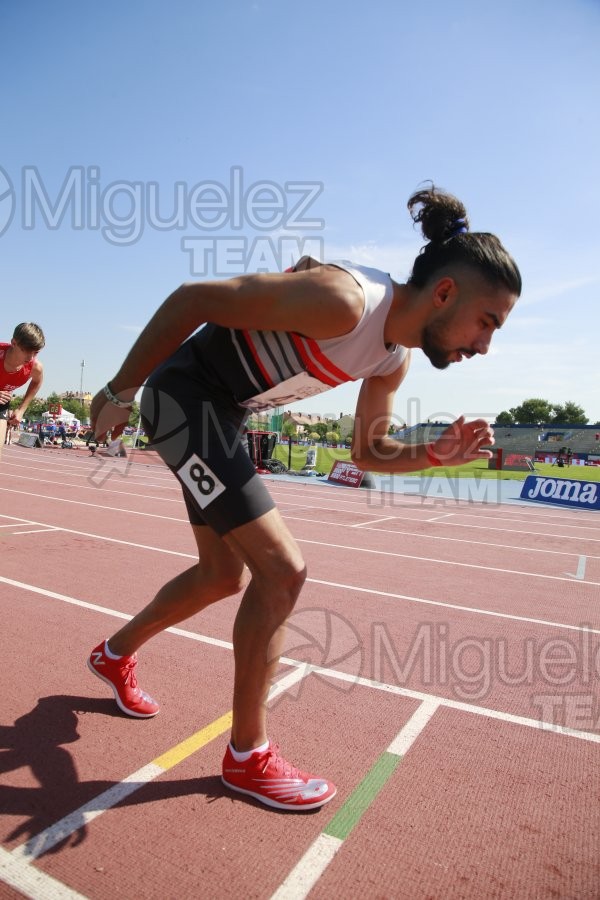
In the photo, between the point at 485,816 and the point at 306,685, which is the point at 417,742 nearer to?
the point at 485,816

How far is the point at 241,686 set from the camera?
2184 millimetres

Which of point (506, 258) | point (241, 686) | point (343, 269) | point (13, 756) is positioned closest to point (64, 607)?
point (13, 756)

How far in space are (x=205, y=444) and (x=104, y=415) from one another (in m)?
0.41

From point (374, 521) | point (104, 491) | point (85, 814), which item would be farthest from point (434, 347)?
point (104, 491)

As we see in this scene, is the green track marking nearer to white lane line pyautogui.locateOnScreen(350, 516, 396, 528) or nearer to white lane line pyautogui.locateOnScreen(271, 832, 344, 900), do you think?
white lane line pyautogui.locateOnScreen(271, 832, 344, 900)

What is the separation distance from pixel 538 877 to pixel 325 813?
0.75 m

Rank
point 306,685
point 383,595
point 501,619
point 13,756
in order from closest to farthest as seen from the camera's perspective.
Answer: point 13,756
point 306,685
point 501,619
point 383,595

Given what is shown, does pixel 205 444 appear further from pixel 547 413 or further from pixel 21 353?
pixel 547 413

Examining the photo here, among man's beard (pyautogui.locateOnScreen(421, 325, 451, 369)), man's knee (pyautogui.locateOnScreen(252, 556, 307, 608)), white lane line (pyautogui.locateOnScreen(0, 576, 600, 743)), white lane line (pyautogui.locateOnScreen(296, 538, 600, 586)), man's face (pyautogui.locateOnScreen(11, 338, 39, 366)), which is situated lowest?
white lane line (pyautogui.locateOnScreen(296, 538, 600, 586))

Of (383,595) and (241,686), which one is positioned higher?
(241,686)

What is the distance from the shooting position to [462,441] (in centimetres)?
243

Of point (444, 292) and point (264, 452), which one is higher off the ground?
point (444, 292)

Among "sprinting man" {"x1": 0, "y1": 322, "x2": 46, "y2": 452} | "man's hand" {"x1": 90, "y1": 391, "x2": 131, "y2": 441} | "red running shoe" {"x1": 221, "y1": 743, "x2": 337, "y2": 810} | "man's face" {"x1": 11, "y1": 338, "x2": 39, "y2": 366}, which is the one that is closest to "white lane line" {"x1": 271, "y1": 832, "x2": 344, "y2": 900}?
"red running shoe" {"x1": 221, "y1": 743, "x2": 337, "y2": 810}

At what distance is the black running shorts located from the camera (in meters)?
2.12
